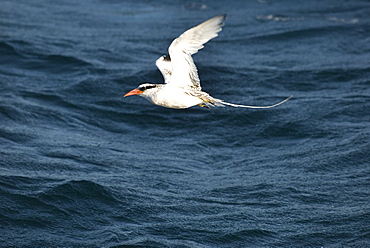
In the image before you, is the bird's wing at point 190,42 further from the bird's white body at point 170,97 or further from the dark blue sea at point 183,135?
the dark blue sea at point 183,135

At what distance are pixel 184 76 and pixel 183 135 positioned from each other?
570cm

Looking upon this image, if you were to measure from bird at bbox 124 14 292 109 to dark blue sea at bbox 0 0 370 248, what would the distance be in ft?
8.13

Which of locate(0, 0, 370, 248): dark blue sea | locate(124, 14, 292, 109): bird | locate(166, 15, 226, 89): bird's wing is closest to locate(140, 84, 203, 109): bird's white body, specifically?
locate(124, 14, 292, 109): bird

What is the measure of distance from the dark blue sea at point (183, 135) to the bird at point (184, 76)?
2.48m

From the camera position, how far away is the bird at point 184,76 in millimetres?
8188

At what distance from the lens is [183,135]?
14.1 meters

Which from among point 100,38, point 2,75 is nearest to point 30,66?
point 2,75

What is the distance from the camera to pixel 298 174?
12.2 metres

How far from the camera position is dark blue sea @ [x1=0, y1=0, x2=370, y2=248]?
1020 centimetres

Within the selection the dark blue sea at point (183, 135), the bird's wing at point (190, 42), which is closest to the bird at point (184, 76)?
the bird's wing at point (190, 42)

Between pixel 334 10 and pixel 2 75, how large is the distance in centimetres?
1272

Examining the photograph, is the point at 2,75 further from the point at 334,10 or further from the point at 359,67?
the point at 334,10

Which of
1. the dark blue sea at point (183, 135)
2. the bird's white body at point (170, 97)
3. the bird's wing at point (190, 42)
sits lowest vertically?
the dark blue sea at point (183, 135)

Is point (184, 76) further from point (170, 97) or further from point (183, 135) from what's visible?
point (183, 135)
